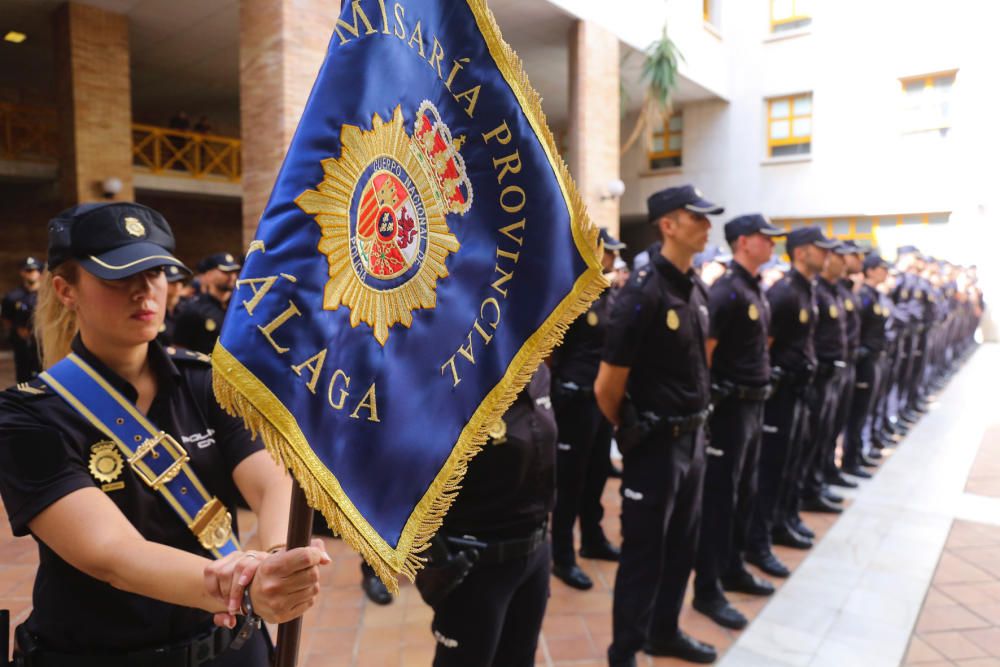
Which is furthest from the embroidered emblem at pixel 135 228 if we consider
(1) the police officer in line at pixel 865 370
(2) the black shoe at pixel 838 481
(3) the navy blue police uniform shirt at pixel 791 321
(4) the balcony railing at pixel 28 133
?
(4) the balcony railing at pixel 28 133

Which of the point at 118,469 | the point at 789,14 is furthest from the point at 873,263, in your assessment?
the point at 789,14

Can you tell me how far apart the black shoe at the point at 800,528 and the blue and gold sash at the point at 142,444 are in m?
4.17

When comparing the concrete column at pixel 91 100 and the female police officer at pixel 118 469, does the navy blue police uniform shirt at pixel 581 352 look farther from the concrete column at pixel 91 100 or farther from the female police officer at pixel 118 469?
the concrete column at pixel 91 100

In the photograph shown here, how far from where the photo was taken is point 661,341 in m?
2.92

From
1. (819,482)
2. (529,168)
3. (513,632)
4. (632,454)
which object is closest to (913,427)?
(819,482)

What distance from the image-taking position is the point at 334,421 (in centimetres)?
101

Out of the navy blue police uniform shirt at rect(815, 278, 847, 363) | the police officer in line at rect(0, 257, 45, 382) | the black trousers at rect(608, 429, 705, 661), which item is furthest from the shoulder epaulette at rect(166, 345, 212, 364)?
the police officer in line at rect(0, 257, 45, 382)

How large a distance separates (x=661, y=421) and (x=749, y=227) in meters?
1.63

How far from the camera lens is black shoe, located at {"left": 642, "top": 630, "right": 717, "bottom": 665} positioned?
3.03 m

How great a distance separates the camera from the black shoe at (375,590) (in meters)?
3.52

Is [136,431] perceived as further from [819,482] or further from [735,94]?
[735,94]

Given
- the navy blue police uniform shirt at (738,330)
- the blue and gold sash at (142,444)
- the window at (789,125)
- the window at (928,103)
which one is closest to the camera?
the blue and gold sash at (142,444)

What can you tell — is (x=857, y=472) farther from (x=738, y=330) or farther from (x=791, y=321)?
(x=738, y=330)

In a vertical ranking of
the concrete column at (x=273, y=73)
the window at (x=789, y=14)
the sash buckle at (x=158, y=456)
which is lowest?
the sash buckle at (x=158, y=456)
